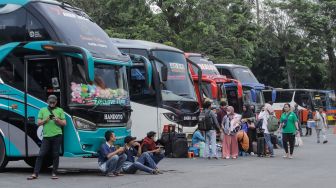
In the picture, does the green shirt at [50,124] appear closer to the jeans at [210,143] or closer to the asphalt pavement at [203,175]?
the asphalt pavement at [203,175]

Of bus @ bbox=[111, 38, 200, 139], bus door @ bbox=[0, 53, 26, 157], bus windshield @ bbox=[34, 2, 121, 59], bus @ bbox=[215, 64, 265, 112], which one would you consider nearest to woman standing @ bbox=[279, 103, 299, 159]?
bus @ bbox=[111, 38, 200, 139]

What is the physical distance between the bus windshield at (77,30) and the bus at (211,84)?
9.24 metres

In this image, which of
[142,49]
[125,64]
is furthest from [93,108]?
[142,49]

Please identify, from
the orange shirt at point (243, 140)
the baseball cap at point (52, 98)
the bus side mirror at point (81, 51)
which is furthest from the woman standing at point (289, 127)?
the baseball cap at point (52, 98)

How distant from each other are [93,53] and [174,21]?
67.7 feet

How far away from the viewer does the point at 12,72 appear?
1336cm

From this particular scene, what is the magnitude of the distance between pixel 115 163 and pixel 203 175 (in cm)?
211

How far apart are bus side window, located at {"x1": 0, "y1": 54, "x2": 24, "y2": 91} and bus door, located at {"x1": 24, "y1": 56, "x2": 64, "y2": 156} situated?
16 cm

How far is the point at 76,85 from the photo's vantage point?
12.9 metres

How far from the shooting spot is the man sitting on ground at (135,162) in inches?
541

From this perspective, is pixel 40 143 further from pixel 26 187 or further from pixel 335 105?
pixel 335 105

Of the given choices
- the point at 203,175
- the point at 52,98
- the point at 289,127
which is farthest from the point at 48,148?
the point at 289,127

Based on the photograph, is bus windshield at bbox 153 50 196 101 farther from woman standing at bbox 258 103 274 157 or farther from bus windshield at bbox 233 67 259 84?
bus windshield at bbox 233 67 259 84

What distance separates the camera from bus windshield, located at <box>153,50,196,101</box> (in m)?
20.0
